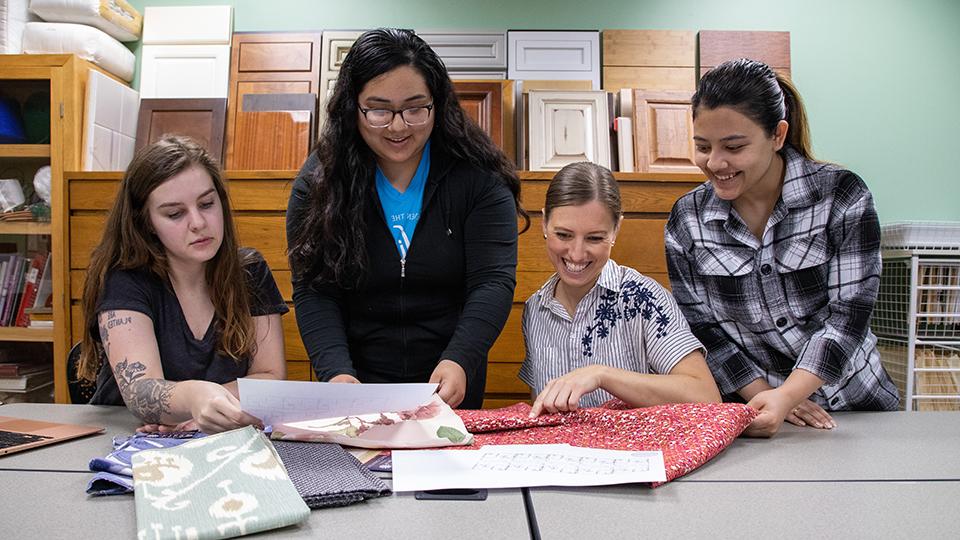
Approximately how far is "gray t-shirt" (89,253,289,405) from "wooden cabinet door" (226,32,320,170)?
1.49m

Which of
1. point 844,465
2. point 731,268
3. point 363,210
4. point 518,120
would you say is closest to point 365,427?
point 363,210

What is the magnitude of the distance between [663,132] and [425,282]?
68.1 inches

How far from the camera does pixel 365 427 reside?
98 centimetres

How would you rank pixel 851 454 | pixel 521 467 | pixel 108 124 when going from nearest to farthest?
1. pixel 521 467
2. pixel 851 454
3. pixel 108 124

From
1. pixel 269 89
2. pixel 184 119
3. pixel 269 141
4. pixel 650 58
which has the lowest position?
pixel 269 141

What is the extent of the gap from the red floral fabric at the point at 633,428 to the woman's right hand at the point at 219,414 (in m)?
0.32

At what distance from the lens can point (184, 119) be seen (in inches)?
113

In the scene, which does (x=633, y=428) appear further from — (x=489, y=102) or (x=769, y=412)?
(x=489, y=102)

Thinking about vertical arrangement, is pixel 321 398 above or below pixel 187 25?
below

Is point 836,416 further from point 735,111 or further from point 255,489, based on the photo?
point 255,489

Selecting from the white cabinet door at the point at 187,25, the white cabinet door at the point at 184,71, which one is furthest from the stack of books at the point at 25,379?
the white cabinet door at the point at 187,25

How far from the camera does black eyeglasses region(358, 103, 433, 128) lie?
1.26m

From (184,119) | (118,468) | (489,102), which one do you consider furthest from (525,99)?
(118,468)

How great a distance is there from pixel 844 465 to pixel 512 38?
2.34m
